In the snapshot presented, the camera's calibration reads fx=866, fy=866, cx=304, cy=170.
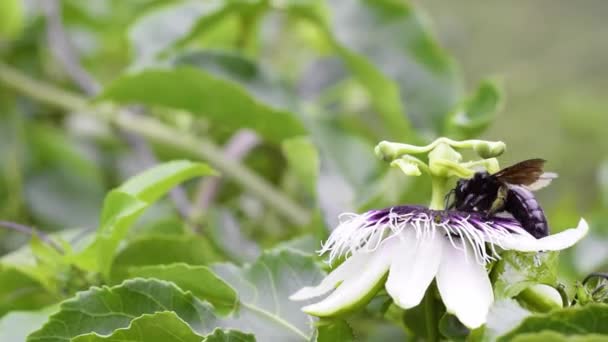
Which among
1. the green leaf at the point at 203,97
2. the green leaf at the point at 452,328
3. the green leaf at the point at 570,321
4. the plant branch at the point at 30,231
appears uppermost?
the green leaf at the point at 203,97

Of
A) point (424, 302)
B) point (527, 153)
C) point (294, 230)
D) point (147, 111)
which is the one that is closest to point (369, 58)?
point (294, 230)

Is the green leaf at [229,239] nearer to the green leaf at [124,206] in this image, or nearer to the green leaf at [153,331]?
the green leaf at [124,206]

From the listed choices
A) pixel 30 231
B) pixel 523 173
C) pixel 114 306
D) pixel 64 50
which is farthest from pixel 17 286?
pixel 64 50

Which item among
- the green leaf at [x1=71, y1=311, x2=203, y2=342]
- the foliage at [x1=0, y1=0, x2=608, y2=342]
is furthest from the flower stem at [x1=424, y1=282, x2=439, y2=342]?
the green leaf at [x1=71, y1=311, x2=203, y2=342]

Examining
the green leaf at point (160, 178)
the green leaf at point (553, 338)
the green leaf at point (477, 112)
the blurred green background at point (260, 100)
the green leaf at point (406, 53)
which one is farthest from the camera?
the green leaf at point (406, 53)

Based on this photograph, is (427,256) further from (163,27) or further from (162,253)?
(163,27)

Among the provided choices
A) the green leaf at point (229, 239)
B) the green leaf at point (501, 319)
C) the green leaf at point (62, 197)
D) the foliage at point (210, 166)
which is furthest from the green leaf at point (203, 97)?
the green leaf at point (501, 319)
